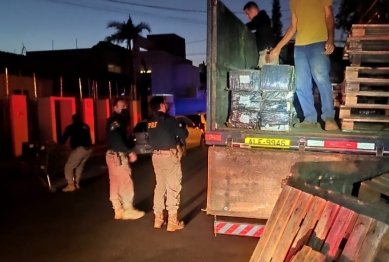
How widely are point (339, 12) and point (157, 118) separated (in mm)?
18514

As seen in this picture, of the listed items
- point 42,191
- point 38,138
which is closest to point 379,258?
point 42,191

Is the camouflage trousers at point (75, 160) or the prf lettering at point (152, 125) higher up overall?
the prf lettering at point (152, 125)

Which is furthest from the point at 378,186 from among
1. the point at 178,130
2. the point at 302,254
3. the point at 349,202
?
the point at 178,130

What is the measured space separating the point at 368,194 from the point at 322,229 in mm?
1034

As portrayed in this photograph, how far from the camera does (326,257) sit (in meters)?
3.08

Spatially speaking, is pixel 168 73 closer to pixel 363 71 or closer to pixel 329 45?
pixel 329 45

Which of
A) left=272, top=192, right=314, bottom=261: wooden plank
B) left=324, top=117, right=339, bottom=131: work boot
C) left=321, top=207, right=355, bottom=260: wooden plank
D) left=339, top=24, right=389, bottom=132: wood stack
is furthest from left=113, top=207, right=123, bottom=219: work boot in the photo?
left=321, top=207, right=355, bottom=260: wooden plank

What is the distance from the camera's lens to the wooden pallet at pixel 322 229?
2.84 meters

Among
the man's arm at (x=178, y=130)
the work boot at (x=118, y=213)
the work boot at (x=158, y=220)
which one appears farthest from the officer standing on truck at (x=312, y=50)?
the work boot at (x=118, y=213)

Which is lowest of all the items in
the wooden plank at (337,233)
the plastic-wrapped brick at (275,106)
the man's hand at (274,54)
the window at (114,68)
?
the wooden plank at (337,233)

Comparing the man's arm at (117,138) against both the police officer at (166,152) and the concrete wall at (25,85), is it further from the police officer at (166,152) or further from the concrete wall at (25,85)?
the concrete wall at (25,85)

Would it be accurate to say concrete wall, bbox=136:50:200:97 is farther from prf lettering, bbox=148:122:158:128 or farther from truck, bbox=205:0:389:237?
truck, bbox=205:0:389:237

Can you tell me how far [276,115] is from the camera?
5008mm

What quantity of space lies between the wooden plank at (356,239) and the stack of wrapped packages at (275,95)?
2139mm
